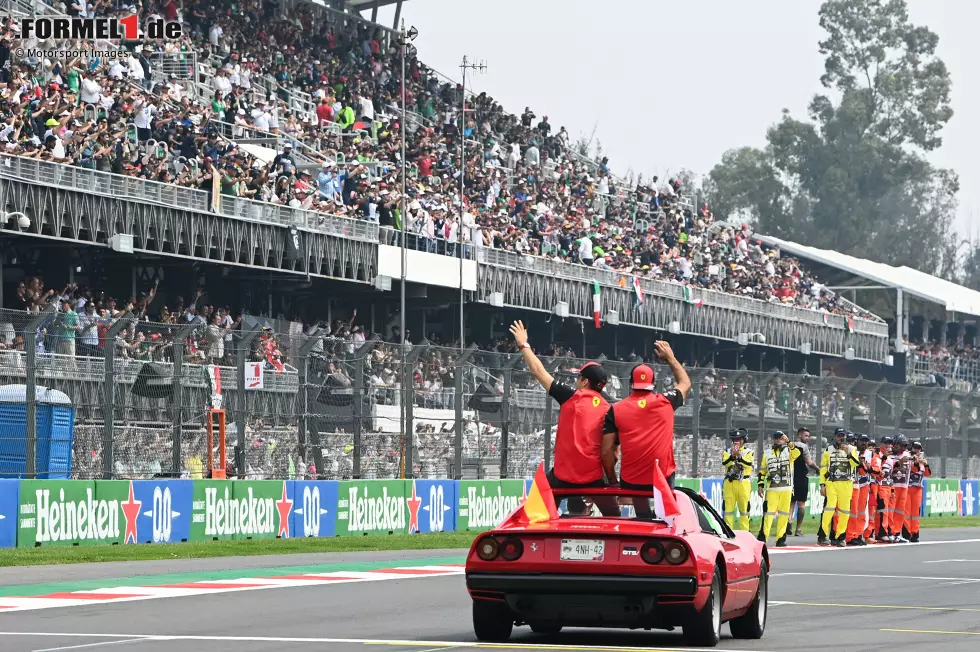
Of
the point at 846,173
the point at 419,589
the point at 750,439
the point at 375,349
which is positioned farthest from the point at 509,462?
the point at 846,173

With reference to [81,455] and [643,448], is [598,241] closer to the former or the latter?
[81,455]

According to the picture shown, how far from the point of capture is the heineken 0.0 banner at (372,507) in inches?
983

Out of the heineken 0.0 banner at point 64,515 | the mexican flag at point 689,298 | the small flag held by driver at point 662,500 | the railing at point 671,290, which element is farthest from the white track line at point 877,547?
the mexican flag at point 689,298

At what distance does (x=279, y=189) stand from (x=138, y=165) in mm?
4764

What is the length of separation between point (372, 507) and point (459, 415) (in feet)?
6.94

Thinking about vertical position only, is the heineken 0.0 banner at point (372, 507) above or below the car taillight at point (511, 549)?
below

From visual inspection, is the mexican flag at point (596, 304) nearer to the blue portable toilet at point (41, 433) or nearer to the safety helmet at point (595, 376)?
the blue portable toilet at point (41, 433)

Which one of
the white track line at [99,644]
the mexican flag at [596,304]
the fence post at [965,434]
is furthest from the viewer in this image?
the mexican flag at [596,304]

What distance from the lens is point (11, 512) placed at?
65.1 ft

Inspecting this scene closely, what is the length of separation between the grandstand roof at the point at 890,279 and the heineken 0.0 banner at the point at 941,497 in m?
28.4

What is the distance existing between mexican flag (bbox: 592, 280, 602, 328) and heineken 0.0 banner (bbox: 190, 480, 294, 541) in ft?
79.0

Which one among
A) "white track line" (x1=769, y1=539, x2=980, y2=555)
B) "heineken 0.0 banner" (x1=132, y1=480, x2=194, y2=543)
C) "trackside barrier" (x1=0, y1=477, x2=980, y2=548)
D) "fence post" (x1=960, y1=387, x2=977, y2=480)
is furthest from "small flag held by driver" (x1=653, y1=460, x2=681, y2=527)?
"fence post" (x1=960, y1=387, x2=977, y2=480)

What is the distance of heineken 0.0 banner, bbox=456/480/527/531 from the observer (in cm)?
2725

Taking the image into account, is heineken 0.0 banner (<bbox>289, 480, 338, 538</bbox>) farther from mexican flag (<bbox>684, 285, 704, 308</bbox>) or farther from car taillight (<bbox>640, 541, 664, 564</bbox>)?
mexican flag (<bbox>684, 285, 704, 308</bbox>)
